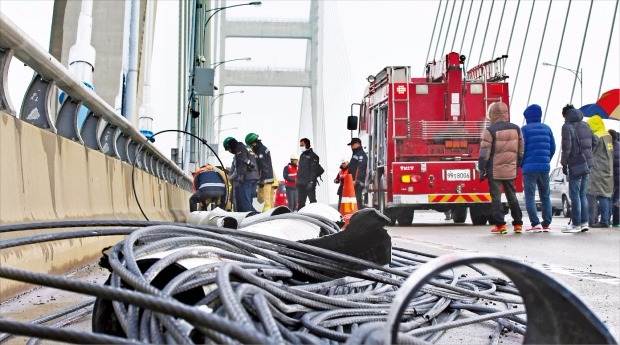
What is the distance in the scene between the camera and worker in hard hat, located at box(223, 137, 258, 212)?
13.4 m

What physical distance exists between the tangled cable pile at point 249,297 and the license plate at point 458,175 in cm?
1120

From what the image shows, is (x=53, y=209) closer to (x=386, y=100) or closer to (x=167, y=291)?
(x=167, y=291)

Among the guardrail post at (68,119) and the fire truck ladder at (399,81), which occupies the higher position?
the fire truck ladder at (399,81)

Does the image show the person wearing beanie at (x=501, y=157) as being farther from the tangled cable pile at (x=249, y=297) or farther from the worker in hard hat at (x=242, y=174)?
the tangled cable pile at (x=249, y=297)

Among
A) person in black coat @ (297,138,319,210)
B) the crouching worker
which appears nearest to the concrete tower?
person in black coat @ (297,138,319,210)

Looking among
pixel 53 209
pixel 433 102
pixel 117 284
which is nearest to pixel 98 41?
pixel 433 102

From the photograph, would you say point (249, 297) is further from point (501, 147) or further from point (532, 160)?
point (532, 160)

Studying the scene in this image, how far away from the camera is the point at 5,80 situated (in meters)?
3.70

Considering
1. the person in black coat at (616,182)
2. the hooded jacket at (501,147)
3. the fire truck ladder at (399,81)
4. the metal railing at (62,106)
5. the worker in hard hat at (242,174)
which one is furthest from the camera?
the fire truck ladder at (399,81)

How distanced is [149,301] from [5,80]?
8.92ft

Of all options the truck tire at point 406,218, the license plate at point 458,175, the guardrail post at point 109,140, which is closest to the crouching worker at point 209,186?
the guardrail post at point 109,140

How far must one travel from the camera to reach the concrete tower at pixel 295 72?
51156 mm

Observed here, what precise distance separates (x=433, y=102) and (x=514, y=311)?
12.6 m

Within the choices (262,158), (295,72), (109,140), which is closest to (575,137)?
(262,158)
